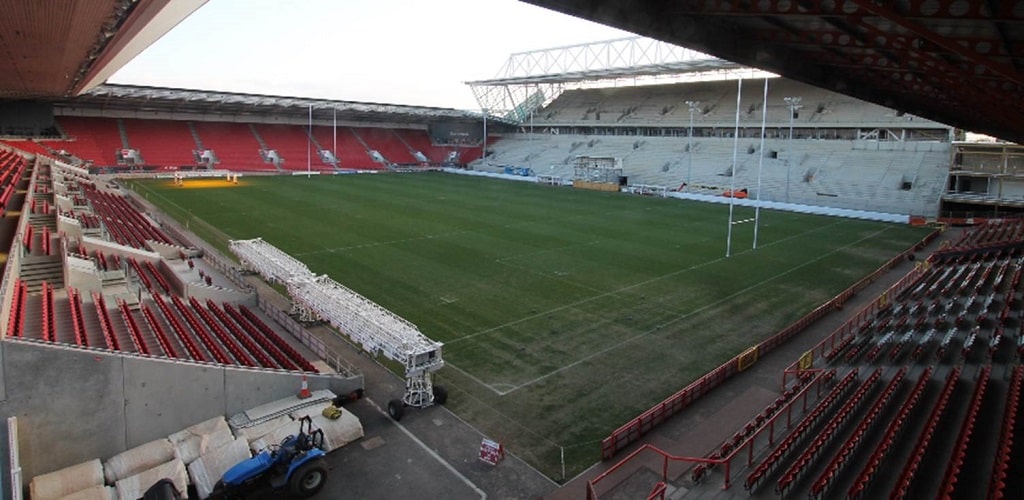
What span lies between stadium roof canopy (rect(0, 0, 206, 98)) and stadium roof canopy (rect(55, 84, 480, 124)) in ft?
108

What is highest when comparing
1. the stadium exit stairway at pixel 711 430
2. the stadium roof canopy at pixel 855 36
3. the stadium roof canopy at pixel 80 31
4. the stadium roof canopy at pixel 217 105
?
the stadium roof canopy at pixel 217 105

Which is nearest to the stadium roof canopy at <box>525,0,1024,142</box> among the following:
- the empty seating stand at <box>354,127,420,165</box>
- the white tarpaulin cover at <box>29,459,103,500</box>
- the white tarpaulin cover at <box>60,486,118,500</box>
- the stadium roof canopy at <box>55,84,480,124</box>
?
the white tarpaulin cover at <box>60,486,118,500</box>

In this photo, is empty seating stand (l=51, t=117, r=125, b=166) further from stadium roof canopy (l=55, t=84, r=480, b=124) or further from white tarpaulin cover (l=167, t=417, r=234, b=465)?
white tarpaulin cover (l=167, t=417, r=234, b=465)

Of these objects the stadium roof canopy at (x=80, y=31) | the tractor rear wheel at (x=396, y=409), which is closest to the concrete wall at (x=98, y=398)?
the tractor rear wheel at (x=396, y=409)

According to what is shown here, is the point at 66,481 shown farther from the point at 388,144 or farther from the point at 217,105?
the point at 388,144

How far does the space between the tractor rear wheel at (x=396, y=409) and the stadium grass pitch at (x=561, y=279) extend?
159cm

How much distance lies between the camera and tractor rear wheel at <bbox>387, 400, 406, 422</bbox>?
1235 centimetres

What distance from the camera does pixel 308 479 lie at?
9844mm

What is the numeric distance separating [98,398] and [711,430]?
11104 mm

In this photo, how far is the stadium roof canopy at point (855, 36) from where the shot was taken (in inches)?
243

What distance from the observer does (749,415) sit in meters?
13.0

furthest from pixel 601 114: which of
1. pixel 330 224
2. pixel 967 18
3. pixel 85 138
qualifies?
pixel 967 18

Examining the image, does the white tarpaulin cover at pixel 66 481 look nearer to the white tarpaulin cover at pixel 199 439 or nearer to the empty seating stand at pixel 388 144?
the white tarpaulin cover at pixel 199 439

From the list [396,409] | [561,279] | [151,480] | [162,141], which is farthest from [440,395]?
[162,141]
